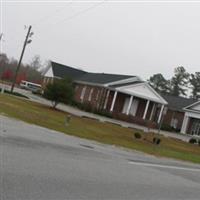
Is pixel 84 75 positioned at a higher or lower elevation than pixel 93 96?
higher

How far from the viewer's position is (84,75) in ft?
240

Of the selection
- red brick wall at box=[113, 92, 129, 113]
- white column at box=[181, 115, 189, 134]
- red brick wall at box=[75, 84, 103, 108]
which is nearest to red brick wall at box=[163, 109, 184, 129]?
white column at box=[181, 115, 189, 134]

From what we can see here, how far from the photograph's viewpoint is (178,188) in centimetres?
1166

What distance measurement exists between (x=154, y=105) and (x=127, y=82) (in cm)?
631

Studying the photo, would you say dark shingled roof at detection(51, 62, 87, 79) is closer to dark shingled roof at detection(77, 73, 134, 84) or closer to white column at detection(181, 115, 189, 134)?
dark shingled roof at detection(77, 73, 134, 84)

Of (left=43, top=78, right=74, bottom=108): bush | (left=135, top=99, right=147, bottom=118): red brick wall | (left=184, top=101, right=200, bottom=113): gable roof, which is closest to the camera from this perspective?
(left=43, top=78, right=74, bottom=108): bush

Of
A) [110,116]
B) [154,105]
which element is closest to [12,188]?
[110,116]

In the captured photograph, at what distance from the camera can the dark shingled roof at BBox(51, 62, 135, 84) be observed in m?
61.5

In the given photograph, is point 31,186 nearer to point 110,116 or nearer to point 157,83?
point 110,116

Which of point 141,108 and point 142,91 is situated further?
point 141,108

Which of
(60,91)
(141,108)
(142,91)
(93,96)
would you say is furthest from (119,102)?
(60,91)

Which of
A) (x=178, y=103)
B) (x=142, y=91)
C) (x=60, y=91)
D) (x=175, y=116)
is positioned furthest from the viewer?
(x=178, y=103)

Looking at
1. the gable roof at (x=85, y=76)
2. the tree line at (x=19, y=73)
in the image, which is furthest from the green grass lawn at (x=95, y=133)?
the tree line at (x=19, y=73)

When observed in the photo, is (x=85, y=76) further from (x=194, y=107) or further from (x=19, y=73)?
(x=19, y=73)
